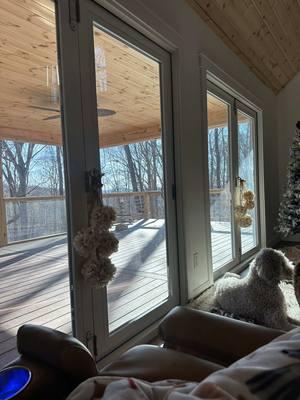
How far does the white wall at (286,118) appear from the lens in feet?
17.8

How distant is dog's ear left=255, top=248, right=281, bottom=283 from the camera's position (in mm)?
2027

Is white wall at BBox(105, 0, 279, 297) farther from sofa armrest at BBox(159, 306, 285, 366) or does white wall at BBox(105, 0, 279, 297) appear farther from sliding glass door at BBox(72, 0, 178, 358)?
sofa armrest at BBox(159, 306, 285, 366)

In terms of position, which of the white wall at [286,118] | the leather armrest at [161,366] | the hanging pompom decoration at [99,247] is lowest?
the leather armrest at [161,366]

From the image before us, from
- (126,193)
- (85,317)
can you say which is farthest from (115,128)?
(85,317)

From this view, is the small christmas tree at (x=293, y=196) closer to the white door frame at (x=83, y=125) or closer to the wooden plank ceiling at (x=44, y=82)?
the wooden plank ceiling at (x=44, y=82)

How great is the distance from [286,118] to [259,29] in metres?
2.41

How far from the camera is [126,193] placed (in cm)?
201

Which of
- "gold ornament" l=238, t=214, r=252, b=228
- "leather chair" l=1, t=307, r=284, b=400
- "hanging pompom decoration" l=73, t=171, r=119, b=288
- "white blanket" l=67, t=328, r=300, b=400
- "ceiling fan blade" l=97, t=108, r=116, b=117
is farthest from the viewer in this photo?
"gold ornament" l=238, t=214, r=252, b=228

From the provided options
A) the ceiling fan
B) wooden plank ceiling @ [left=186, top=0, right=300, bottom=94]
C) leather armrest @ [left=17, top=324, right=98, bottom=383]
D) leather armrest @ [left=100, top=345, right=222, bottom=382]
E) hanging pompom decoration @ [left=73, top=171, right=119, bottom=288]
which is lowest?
leather armrest @ [left=100, top=345, right=222, bottom=382]

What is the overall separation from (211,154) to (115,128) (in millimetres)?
1546

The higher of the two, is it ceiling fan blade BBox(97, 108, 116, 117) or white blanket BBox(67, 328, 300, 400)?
ceiling fan blade BBox(97, 108, 116, 117)

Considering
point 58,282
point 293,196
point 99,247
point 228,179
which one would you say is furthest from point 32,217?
point 293,196

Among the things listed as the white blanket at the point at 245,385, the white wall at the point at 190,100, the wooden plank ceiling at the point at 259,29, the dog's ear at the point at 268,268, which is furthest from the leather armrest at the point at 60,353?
the wooden plank ceiling at the point at 259,29

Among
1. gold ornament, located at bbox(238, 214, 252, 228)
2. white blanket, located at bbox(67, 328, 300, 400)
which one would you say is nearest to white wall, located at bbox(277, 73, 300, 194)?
gold ornament, located at bbox(238, 214, 252, 228)
